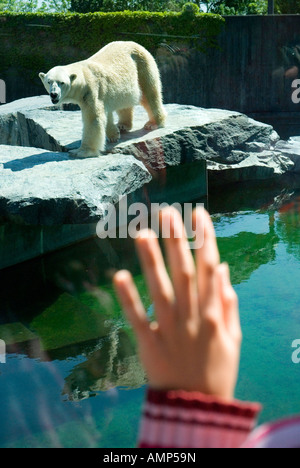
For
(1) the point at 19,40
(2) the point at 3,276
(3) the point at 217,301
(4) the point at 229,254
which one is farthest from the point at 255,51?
(3) the point at 217,301

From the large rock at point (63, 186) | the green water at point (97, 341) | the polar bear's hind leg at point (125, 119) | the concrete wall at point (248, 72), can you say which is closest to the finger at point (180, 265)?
the green water at point (97, 341)

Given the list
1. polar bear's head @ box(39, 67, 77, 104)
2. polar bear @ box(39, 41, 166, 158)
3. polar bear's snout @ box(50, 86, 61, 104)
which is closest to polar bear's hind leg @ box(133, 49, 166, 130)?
polar bear @ box(39, 41, 166, 158)

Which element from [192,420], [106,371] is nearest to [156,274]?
[192,420]

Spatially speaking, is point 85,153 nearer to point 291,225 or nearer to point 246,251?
point 246,251

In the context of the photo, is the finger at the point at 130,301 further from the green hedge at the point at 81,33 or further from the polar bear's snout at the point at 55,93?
the green hedge at the point at 81,33

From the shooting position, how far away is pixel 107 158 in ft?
16.6

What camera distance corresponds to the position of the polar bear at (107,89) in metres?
4.82

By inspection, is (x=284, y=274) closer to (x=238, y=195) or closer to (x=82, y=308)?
(x=82, y=308)

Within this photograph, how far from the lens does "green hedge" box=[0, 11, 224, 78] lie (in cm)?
1109

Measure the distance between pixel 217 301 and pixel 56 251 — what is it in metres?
4.78

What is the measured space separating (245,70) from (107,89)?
6.61 m

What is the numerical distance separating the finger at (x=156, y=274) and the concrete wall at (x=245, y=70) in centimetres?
1098

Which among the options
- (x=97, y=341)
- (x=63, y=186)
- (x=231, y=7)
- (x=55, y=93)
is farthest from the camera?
(x=231, y=7)

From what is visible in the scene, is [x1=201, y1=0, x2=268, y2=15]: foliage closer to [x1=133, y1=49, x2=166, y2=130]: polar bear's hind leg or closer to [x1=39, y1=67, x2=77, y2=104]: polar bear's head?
[x1=133, y1=49, x2=166, y2=130]: polar bear's hind leg
